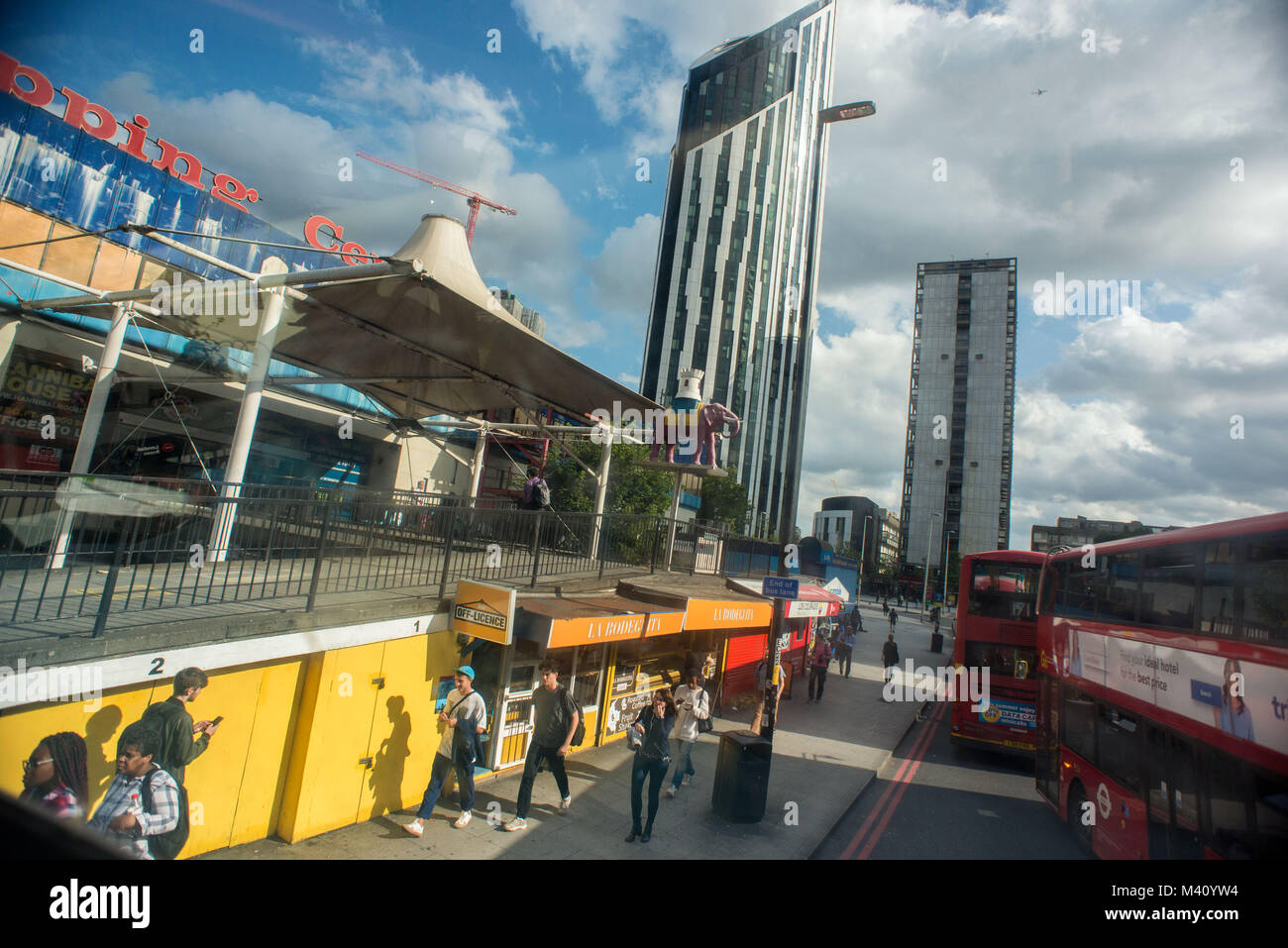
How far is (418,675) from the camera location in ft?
21.8

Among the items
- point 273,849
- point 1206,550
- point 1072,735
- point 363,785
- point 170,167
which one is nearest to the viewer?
point 273,849

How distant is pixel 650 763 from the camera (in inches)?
261

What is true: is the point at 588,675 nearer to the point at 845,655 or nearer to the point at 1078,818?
the point at 1078,818

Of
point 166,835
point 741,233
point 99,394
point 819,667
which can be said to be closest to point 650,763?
point 166,835

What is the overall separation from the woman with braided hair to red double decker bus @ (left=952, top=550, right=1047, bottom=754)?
503 inches

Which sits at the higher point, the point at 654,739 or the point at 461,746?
the point at 654,739

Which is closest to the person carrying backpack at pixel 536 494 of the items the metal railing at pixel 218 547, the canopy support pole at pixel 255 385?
the metal railing at pixel 218 547

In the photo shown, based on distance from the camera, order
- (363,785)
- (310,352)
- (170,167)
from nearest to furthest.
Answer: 1. (363,785)
2. (310,352)
3. (170,167)

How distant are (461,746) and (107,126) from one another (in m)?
19.1

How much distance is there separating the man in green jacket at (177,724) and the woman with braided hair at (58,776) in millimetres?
413
